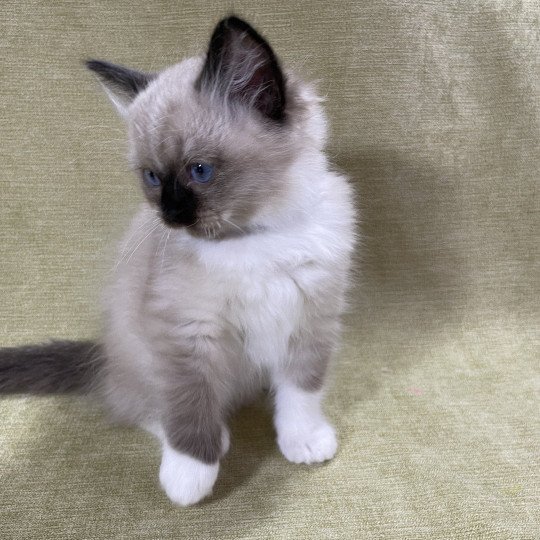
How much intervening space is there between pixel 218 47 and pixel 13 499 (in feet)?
→ 3.00

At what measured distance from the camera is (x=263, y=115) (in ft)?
3.44

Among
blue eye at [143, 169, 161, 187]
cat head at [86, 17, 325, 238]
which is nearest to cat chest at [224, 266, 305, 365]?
cat head at [86, 17, 325, 238]

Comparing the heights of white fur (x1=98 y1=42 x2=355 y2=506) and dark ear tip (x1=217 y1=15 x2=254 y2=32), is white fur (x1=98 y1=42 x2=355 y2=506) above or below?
below

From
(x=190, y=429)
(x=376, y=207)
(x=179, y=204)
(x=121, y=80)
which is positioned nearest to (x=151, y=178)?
(x=179, y=204)

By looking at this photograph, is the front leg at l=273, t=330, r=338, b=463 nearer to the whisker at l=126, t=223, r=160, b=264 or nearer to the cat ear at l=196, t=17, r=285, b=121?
the whisker at l=126, t=223, r=160, b=264

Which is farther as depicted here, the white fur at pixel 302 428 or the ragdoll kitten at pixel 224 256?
the white fur at pixel 302 428

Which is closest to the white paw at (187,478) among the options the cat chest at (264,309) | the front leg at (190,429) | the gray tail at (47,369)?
the front leg at (190,429)

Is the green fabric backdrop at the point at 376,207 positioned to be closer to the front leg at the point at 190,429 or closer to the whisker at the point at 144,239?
the front leg at the point at 190,429

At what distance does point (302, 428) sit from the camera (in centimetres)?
126

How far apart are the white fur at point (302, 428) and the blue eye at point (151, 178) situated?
53 centimetres

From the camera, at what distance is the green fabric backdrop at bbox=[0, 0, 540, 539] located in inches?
52.8

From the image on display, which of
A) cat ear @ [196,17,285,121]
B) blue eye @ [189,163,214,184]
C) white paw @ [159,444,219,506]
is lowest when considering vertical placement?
white paw @ [159,444,219,506]

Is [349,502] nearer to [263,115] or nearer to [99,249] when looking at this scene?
[263,115]

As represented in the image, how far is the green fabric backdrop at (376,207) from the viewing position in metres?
1.34
